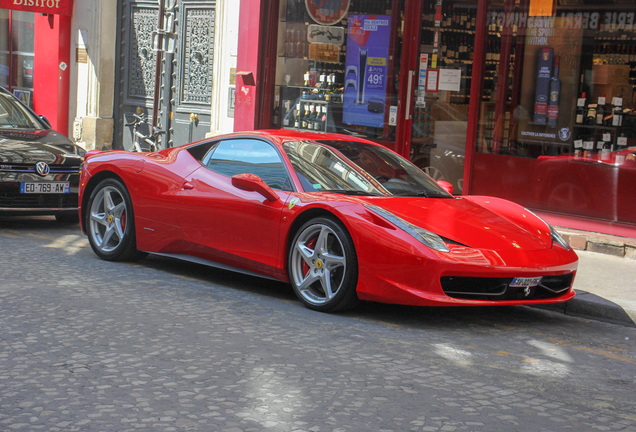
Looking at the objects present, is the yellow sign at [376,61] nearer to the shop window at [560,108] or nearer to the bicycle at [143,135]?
the shop window at [560,108]

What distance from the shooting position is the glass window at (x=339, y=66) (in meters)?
11.1

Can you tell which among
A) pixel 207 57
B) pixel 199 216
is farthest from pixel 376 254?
pixel 207 57

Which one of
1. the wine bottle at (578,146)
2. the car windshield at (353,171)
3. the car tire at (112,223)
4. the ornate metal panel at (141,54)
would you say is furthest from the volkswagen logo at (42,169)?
the ornate metal panel at (141,54)

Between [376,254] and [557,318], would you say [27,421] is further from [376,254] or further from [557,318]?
[557,318]

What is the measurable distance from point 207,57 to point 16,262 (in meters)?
8.43

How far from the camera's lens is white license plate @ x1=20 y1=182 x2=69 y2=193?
8.16 meters

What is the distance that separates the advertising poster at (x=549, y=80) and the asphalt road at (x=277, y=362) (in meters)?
3.88

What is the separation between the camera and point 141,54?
15852 millimetres

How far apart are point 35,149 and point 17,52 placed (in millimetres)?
11079

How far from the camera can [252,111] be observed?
12648 millimetres

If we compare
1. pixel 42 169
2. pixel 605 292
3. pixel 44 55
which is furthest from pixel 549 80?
pixel 44 55

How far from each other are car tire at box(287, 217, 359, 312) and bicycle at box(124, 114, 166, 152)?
854 cm

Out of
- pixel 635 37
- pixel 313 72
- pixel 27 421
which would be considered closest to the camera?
pixel 27 421

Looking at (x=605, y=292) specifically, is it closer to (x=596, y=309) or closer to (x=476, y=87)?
(x=596, y=309)
